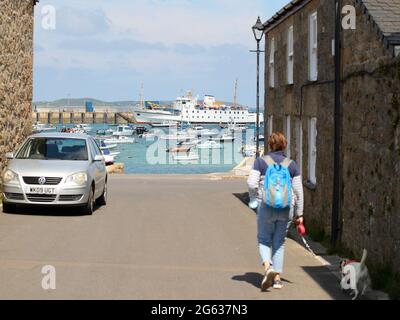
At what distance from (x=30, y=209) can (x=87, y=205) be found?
1.51 meters

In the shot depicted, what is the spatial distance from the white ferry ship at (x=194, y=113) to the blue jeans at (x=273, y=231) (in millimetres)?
150036

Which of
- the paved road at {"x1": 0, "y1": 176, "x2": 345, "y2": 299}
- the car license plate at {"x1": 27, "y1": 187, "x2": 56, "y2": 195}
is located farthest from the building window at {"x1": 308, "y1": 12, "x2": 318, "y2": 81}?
the car license plate at {"x1": 27, "y1": 187, "x2": 56, "y2": 195}

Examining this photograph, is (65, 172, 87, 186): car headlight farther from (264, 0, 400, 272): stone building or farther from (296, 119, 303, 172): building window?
(296, 119, 303, 172): building window

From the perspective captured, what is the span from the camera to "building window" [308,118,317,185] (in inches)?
574

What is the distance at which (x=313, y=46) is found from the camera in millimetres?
14969

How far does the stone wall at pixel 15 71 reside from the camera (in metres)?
15.5

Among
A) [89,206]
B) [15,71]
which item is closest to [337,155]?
[89,206]

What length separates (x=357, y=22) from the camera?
Answer: 36.1ft

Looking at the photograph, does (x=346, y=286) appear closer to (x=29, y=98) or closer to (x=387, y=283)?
(x=387, y=283)

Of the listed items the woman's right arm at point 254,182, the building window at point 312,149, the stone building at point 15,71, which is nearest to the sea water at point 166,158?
the stone building at point 15,71

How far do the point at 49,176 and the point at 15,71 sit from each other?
3.69 metres

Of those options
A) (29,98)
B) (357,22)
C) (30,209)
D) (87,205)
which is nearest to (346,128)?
(357,22)

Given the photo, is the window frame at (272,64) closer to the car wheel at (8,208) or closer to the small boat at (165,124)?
the car wheel at (8,208)

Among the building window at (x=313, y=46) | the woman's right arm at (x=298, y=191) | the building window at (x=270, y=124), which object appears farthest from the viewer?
the building window at (x=270, y=124)
